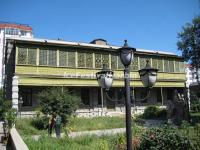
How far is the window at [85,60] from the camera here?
28000mm

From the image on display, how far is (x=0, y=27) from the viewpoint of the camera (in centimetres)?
8994

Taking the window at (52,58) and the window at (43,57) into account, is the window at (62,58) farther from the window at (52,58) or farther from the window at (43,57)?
the window at (43,57)

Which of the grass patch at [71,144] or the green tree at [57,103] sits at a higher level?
the green tree at [57,103]

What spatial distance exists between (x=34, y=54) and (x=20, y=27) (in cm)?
7196

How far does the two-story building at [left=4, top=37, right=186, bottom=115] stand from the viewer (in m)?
24.8

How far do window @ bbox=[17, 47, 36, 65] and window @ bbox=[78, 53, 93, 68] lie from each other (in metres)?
4.78

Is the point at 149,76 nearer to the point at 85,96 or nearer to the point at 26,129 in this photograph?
the point at 26,129

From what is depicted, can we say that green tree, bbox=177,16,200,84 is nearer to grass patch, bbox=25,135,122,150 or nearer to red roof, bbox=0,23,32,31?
grass patch, bbox=25,135,122,150

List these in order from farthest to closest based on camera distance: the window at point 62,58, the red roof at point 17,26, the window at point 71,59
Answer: the red roof at point 17,26
the window at point 71,59
the window at point 62,58

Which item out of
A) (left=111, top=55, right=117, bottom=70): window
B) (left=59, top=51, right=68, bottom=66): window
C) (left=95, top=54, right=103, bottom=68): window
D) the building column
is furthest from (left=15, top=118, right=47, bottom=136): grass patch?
(left=111, top=55, right=117, bottom=70): window

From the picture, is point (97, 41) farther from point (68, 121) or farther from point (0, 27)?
point (0, 27)

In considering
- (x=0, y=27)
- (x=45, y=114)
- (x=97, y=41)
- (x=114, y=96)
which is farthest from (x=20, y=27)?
(x=45, y=114)

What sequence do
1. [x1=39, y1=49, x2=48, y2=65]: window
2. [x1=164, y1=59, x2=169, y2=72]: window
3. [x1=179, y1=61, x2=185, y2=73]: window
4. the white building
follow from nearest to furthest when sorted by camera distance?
[x1=39, y1=49, x2=48, y2=65]: window → [x1=164, y1=59, x2=169, y2=72]: window → [x1=179, y1=61, x2=185, y2=73]: window → the white building

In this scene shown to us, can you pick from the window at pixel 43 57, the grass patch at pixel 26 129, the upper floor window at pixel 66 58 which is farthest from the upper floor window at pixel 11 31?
the grass patch at pixel 26 129
